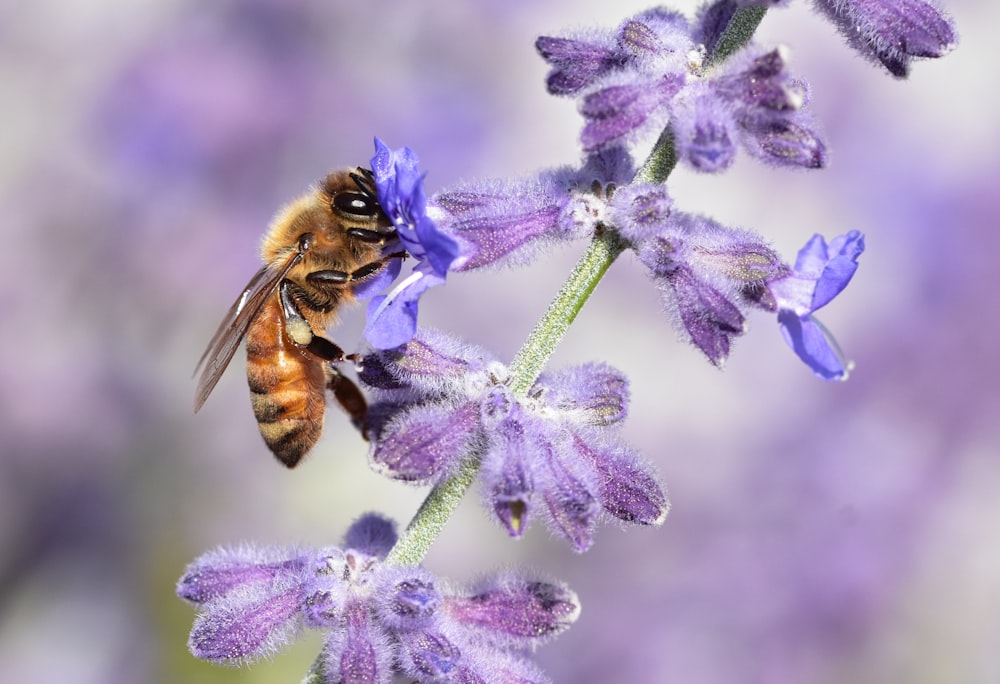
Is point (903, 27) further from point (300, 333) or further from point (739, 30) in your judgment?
point (300, 333)

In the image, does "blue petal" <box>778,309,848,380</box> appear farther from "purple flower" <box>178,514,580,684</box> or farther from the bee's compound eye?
the bee's compound eye

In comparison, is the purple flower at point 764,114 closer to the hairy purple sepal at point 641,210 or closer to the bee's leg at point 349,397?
the hairy purple sepal at point 641,210

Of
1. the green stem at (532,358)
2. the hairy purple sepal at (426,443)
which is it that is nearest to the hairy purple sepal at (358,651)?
the green stem at (532,358)

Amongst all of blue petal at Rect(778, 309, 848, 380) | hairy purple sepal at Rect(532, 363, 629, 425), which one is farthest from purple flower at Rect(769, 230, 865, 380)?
hairy purple sepal at Rect(532, 363, 629, 425)

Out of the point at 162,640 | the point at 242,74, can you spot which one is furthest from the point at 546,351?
the point at 242,74

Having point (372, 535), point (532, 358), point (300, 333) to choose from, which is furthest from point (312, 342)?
point (532, 358)

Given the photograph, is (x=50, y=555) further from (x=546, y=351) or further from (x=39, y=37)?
(x=546, y=351)
